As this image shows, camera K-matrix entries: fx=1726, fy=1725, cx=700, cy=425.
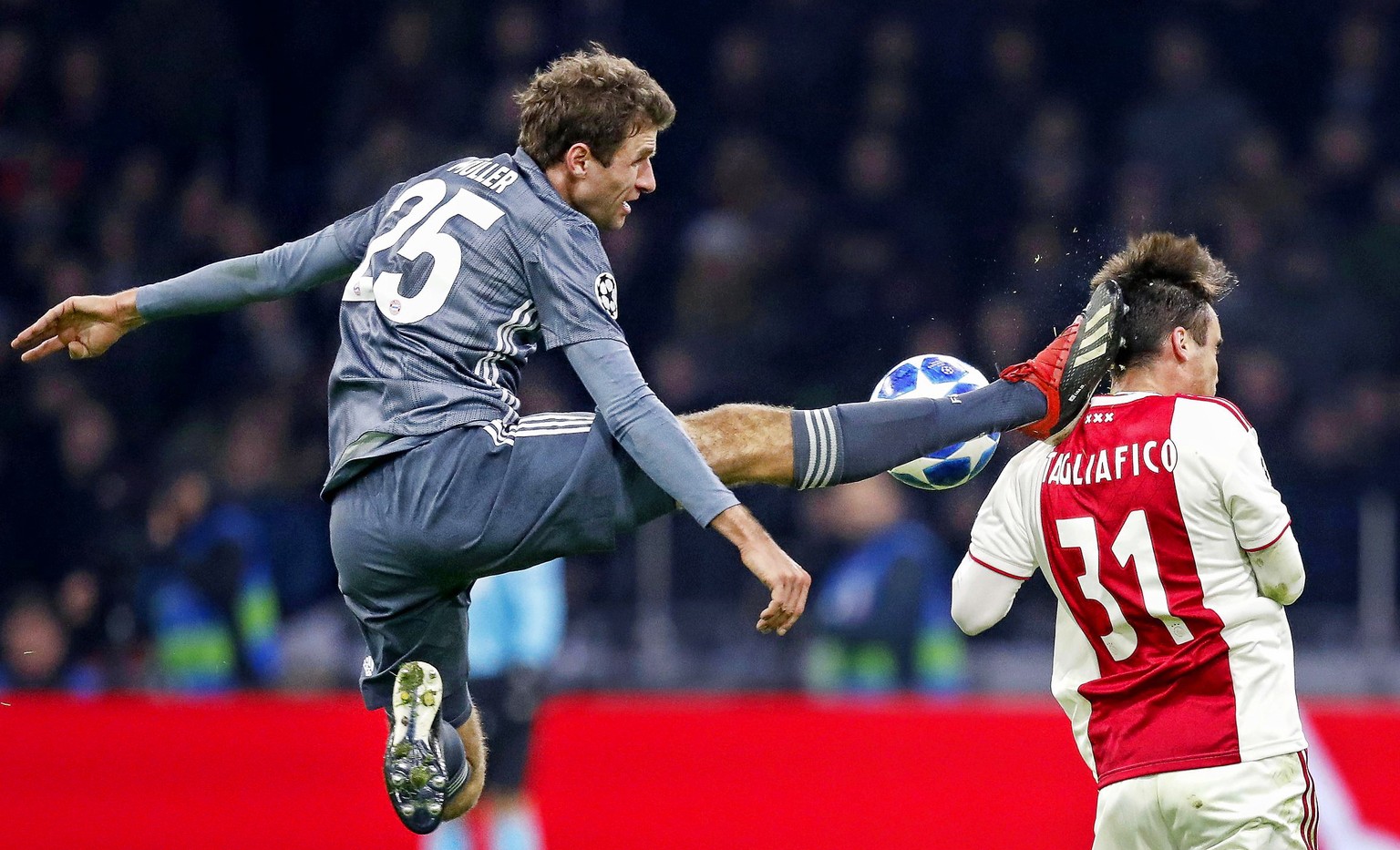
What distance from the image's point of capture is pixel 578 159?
375cm

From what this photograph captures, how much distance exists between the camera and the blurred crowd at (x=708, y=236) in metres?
7.32

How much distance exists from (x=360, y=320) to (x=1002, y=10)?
664cm

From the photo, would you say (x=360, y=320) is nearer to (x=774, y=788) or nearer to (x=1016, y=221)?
(x=774, y=788)

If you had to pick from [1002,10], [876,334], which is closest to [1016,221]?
[876,334]

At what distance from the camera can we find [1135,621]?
353 cm

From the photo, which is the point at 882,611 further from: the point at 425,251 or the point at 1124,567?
the point at 425,251

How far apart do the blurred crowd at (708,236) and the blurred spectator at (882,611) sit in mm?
16

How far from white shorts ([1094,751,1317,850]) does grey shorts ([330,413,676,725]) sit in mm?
1177

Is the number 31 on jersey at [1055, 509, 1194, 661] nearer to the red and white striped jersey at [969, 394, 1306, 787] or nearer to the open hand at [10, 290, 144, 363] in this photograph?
the red and white striped jersey at [969, 394, 1306, 787]

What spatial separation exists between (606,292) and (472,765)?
1370 millimetres

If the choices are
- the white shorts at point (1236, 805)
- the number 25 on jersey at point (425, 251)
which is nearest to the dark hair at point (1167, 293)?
the white shorts at point (1236, 805)

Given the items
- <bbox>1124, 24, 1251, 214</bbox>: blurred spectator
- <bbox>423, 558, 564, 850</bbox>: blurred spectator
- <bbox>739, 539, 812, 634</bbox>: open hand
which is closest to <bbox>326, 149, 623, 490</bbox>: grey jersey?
<bbox>739, 539, 812, 634</bbox>: open hand

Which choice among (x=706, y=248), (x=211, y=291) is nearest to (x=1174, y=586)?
(x=211, y=291)

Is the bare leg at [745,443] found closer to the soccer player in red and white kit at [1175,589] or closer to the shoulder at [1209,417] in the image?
the soccer player in red and white kit at [1175,589]
